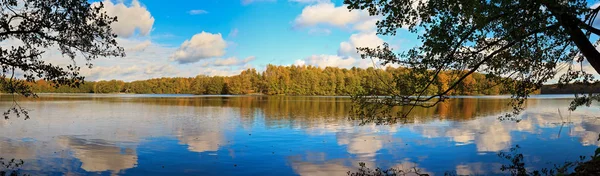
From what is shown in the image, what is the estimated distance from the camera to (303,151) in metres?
16.0

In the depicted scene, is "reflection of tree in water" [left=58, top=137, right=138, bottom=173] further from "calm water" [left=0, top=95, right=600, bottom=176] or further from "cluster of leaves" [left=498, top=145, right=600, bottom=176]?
"cluster of leaves" [left=498, top=145, right=600, bottom=176]

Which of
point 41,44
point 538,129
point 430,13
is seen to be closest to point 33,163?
point 41,44

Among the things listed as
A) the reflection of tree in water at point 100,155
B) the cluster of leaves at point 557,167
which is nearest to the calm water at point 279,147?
the reflection of tree in water at point 100,155

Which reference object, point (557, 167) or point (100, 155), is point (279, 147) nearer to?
point (100, 155)

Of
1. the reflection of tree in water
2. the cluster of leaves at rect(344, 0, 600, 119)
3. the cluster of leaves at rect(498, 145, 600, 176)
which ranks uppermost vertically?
the cluster of leaves at rect(344, 0, 600, 119)

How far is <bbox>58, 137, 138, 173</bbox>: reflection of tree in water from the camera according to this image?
42.0ft

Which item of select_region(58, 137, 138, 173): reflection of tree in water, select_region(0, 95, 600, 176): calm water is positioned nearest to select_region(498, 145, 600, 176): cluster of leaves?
select_region(0, 95, 600, 176): calm water

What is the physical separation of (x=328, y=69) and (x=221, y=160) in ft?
486

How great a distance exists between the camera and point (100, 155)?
14.7 meters

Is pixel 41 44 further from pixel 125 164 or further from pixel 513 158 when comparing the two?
pixel 513 158

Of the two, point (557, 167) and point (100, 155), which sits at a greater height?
point (557, 167)

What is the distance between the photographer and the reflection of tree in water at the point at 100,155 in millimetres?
12800

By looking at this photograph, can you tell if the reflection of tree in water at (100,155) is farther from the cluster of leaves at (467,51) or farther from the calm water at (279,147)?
the cluster of leaves at (467,51)

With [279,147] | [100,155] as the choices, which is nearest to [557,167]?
[279,147]
